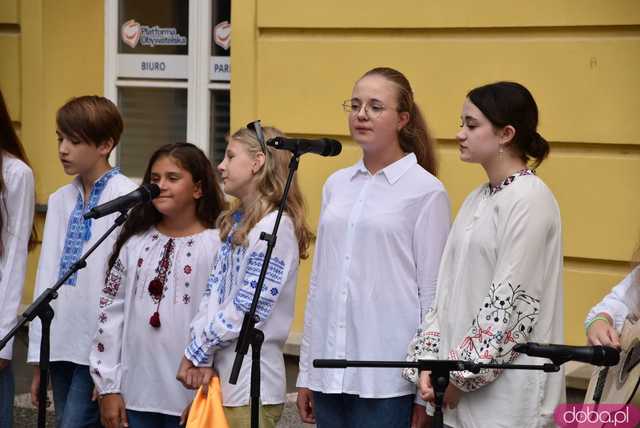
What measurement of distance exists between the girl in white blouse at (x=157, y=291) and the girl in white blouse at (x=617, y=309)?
1.56m

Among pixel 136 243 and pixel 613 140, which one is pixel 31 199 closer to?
pixel 136 243

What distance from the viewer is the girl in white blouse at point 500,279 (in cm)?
377

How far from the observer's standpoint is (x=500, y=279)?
3783mm

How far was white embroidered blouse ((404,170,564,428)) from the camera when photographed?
3.77 metres

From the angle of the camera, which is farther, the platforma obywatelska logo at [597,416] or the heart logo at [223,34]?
the heart logo at [223,34]

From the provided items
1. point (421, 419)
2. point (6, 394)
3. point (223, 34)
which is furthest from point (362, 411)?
point (223, 34)

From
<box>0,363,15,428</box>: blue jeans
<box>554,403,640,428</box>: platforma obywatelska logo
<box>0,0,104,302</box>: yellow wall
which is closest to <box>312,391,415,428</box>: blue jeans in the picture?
<box>554,403,640,428</box>: platforma obywatelska logo

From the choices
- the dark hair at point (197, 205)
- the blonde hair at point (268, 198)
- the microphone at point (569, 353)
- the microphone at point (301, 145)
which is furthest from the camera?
the dark hair at point (197, 205)

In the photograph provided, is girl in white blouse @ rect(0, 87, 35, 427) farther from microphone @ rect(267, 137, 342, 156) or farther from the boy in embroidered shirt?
microphone @ rect(267, 137, 342, 156)

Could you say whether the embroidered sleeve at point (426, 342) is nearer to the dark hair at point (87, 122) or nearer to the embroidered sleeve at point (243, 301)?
the embroidered sleeve at point (243, 301)

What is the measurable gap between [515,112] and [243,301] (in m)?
1.20

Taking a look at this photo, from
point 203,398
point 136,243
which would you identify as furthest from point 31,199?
point 203,398

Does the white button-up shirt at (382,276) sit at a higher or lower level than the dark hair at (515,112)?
lower

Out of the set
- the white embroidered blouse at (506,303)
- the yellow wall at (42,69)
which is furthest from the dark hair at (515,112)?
the yellow wall at (42,69)
